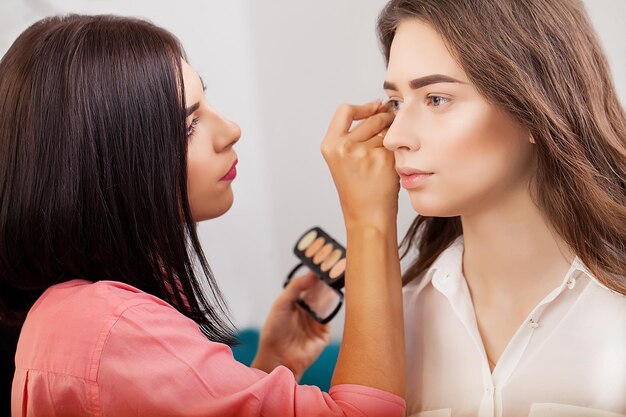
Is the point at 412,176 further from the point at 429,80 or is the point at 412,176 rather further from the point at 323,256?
the point at 323,256

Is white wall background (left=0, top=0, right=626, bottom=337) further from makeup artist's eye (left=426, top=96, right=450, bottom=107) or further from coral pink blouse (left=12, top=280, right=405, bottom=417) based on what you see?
coral pink blouse (left=12, top=280, right=405, bottom=417)

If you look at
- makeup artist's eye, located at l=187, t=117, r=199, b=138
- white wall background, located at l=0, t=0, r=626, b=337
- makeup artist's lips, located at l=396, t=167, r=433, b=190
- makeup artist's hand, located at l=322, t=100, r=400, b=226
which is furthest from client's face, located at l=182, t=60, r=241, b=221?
white wall background, located at l=0, t=0, r=626, b=337

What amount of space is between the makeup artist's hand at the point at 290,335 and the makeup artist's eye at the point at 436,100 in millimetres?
488

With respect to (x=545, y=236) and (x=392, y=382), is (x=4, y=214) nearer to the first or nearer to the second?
(x=392, y=382)

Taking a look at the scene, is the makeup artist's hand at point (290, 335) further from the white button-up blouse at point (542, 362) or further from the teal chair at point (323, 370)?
the white button-up blouse at point (542, 362)

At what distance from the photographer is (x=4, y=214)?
0.95m

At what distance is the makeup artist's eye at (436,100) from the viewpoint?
0.91 m

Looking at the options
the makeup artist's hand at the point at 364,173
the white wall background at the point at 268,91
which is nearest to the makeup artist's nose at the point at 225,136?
the makeup artist's hand at the point at 364,173

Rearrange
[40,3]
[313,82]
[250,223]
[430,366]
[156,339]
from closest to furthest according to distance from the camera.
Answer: [156,339] → [430,366] → [40,3] → [313,82] → [250,223]

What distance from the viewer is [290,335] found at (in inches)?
52.8

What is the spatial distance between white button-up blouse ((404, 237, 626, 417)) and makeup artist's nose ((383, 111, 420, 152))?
242 mm

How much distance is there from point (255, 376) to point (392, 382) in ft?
0.58

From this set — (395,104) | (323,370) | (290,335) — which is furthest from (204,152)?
(323,370)

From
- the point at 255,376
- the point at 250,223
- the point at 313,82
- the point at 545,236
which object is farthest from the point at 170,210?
the point at 250,223
